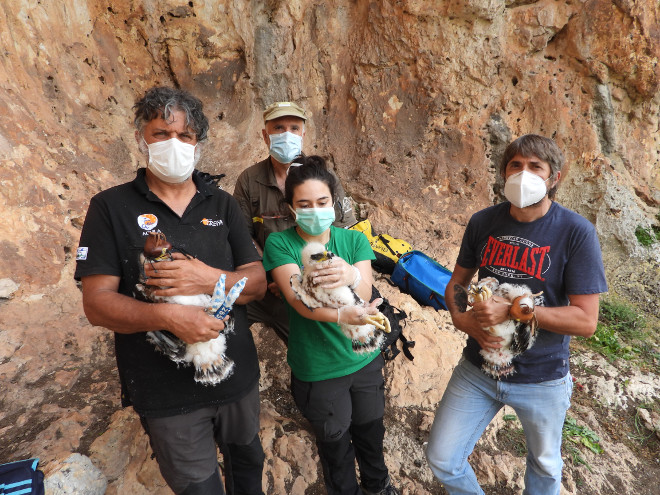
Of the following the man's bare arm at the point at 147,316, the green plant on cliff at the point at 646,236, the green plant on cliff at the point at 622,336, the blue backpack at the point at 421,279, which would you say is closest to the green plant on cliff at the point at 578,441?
the green plant on cliff at the point at 622,336

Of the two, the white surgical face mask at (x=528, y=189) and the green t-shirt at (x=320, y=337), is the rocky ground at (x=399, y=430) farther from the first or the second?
the white surgical face mask at (x=528, y=189)

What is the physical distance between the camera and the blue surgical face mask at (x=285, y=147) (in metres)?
3.28

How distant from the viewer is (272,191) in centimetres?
326

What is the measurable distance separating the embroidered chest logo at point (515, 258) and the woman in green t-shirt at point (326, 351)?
2.38ft

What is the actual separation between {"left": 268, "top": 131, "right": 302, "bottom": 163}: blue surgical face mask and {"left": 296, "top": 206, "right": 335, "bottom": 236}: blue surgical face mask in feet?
3.91

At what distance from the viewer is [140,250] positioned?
1.82 meters

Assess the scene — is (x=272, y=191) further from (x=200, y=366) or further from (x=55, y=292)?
(x=55, y=292)

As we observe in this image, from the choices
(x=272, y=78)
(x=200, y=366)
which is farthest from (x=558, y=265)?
(x=272, y=78)

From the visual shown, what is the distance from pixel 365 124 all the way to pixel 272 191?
3904 mm

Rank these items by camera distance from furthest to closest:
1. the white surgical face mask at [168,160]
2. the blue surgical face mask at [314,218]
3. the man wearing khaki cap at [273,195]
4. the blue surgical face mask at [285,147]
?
1. the blue surgical face mask at [285,147]
2. the man wearing khaki cap at [273,195]
3. the blue surgical face mask at [314,218]
4. the white surgical face mask at [168,160]

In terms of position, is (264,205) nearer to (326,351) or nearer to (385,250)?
(326,351)

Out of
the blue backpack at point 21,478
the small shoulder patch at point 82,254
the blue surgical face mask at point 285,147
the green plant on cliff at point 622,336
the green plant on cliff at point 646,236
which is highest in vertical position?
the blue surgical face mask at point 285,147

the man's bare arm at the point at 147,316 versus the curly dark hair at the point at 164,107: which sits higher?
the curly dark hair at the point at 164,107

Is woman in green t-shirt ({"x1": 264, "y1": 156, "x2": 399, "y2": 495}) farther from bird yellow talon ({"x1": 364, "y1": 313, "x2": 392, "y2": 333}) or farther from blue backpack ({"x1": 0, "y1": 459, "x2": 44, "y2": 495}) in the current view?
blue backpack ({"x1": 0, "y1": 459, "x2": 44, "y2": 495})
